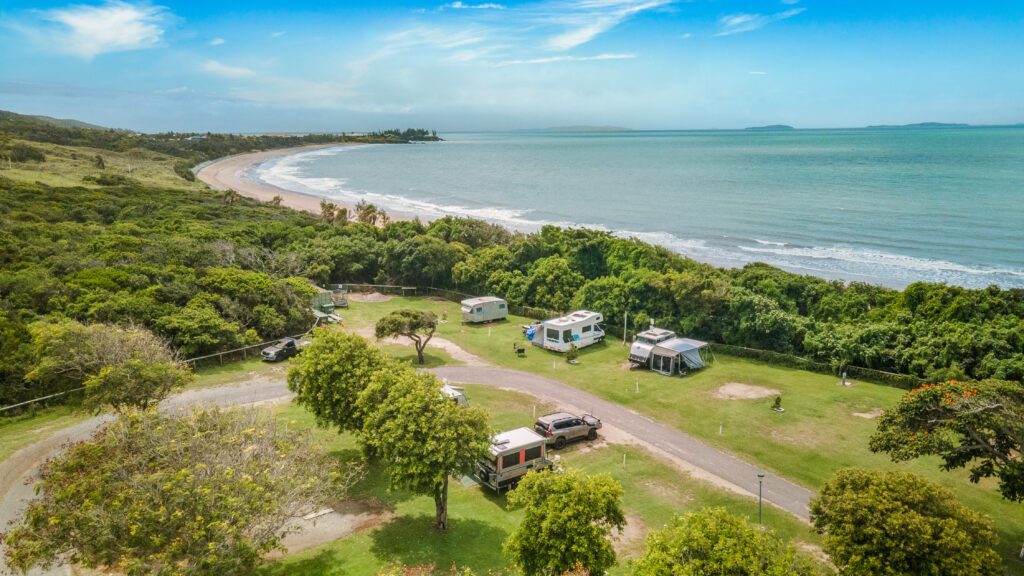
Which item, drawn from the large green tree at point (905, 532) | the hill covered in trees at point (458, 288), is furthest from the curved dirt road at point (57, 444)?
the large green tree at point (905, 532)

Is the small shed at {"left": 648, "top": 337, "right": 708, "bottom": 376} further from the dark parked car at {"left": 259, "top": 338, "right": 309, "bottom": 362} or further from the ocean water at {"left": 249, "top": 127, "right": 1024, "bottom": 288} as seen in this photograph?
the ocean water at {"left": 249, "top": 127, "right": 1024, "bottom": 288}

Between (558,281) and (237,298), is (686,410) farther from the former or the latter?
(237,298)

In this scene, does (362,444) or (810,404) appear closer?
(362,444)

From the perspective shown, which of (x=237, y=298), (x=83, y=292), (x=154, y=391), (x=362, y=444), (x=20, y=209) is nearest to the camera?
(x=362, y=444)

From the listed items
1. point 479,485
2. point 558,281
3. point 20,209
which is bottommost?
point 479,485

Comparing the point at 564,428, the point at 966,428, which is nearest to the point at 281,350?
the point at 564,428

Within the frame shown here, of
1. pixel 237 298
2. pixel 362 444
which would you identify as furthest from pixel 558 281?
pixel 362 444

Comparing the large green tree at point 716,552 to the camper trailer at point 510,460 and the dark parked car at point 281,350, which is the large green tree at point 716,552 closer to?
the camper trailer at point 510,460
